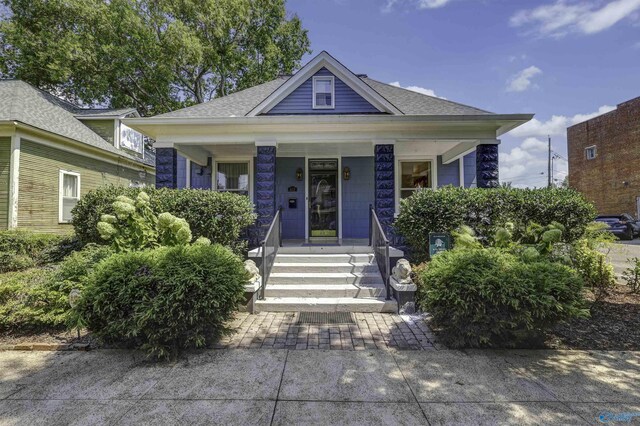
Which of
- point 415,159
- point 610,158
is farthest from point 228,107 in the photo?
point 610,158

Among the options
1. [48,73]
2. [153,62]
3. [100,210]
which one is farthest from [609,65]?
[48,73]

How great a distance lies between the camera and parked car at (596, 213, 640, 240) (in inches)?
638

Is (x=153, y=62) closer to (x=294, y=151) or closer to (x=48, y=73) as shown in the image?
(x=48, y=73)

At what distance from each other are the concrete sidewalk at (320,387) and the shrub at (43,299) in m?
0.54

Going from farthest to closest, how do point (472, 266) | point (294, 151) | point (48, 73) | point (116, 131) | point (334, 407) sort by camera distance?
point (48, 73) → point (116, 131) → point (294, 151) → point (472, 266) → point (334, 407)

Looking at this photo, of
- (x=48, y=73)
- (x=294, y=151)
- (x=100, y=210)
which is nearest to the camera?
(x=100, y=210)

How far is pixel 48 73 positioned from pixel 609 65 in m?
23.0

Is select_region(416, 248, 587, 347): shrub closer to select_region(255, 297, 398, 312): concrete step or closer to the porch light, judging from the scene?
select_region(255, 297, 398, 312): concrete step

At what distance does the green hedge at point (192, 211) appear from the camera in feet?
20.2

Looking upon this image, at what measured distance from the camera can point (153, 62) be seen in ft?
51.7

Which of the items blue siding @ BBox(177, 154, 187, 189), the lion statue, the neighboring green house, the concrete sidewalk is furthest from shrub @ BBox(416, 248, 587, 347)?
the neighboring green house

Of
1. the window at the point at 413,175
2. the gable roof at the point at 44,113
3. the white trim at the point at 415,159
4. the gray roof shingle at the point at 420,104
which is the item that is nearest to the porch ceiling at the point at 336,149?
the white trim at the point at 415,159

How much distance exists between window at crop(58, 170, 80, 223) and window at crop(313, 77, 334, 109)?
344 inches

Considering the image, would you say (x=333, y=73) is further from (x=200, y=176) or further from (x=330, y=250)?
(x=200, y=176)
